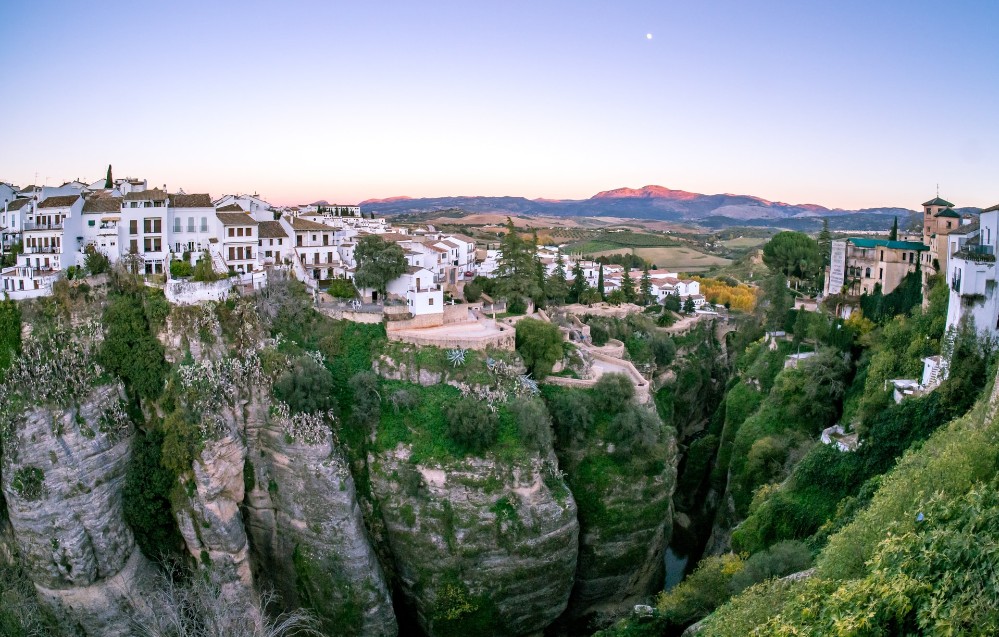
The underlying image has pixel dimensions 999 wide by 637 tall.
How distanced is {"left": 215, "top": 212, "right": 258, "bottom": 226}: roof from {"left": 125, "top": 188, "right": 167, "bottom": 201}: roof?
10.0 feet

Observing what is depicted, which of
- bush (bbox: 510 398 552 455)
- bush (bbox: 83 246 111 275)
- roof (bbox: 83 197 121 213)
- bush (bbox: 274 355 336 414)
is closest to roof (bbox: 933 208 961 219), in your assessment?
bush (bbox: 510 398 552 455)

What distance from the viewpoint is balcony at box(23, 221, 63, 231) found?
130ft

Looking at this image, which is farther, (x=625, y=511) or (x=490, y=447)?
(x=625, y=511)

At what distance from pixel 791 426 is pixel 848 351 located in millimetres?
5652

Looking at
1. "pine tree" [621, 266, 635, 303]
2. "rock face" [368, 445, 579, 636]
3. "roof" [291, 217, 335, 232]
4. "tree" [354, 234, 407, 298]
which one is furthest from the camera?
"pine tree" [621, 266, 635, 303]

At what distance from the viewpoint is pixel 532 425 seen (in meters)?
32.8

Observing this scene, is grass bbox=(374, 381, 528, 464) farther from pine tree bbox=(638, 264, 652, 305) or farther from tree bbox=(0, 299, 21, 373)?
pine tree bbox=(638, 264, 652, 305)

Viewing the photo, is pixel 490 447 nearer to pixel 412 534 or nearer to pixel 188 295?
pixel 412 534

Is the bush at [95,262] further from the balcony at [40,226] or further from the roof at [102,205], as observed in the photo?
the balcony at [40,226]

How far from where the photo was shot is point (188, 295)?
3559 centimetres

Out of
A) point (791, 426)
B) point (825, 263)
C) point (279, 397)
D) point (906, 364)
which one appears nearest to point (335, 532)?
point (279, 397)

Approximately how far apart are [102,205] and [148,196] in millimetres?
2378

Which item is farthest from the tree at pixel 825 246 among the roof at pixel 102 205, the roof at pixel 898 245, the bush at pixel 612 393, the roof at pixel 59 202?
the roof at pixel 59 202

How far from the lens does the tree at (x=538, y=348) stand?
37.8 metres
